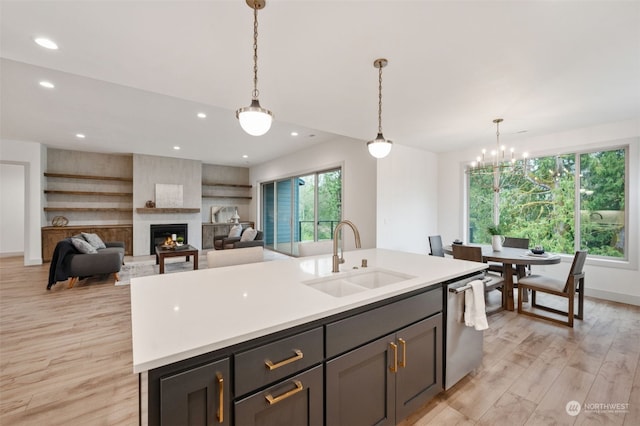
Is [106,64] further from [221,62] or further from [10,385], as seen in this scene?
[10,385]

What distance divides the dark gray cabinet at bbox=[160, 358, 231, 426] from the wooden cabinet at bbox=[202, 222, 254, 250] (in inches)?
324

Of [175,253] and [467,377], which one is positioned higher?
[175,253]

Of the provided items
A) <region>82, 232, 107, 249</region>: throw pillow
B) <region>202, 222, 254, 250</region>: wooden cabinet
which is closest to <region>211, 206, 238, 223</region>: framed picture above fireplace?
<region>202, 222, 254, 250</region>: wooden cabinet

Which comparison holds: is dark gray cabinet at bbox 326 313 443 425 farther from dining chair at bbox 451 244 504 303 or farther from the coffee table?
the coffee table

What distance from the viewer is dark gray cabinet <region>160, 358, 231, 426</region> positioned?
826 mm

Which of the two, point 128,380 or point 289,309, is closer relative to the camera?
point 289,309

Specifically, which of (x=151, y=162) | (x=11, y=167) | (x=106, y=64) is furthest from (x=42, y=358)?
(x=11, y=167)

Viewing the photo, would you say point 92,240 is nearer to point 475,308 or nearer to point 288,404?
point 288,404

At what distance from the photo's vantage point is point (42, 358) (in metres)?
2.33

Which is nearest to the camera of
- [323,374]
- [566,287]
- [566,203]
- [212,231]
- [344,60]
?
[323,374]

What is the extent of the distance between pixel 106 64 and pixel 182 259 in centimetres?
530

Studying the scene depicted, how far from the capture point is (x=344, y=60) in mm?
2270

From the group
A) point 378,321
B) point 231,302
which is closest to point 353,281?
point 378,321

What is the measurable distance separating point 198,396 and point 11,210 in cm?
1049
